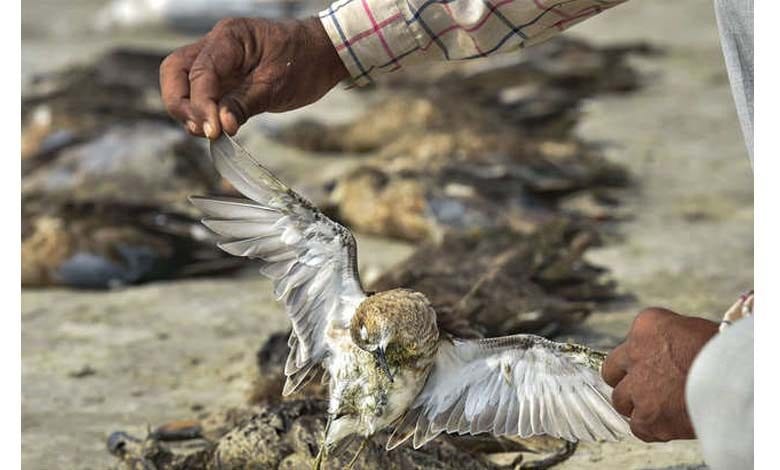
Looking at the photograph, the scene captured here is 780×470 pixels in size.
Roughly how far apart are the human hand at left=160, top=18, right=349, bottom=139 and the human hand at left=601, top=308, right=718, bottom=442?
1133mm

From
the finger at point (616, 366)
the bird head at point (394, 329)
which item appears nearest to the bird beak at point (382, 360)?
the bird head at point (394, 329)

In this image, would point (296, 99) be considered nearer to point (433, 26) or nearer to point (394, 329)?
point (433, 26)

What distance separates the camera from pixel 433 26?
3871 millimetres

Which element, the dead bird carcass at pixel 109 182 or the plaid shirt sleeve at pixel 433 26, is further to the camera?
the dead bird carcass at pixel 109 182

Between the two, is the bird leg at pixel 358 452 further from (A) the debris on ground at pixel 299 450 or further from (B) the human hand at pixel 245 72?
(B) the human hand at pixel 245 72

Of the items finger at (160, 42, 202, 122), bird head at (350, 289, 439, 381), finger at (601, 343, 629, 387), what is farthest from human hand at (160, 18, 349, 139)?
finger at (601, 343, 629, 387)

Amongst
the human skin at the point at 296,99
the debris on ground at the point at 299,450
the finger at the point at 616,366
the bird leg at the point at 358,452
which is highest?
the human skin at the point at 296,99

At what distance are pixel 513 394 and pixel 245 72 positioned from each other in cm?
109

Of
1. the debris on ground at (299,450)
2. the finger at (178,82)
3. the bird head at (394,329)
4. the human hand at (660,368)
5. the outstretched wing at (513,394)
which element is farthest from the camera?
the debris on ground at (299,450)

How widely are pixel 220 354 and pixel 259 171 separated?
190 cm

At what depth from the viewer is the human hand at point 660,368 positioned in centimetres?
282

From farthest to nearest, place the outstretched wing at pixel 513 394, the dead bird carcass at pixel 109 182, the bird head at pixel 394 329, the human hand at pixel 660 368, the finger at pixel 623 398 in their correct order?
the dead bird carcass at pixel 109 182, the outstretched wing at pixel 513 394, the bird head at pixel 394 329, the finger at pixel 623 398, the human hand at pixel 660 368

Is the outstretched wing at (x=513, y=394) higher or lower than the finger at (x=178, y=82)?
lower

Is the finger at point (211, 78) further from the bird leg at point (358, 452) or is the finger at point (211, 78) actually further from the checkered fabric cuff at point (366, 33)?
the bird leg at point (358, 452)
